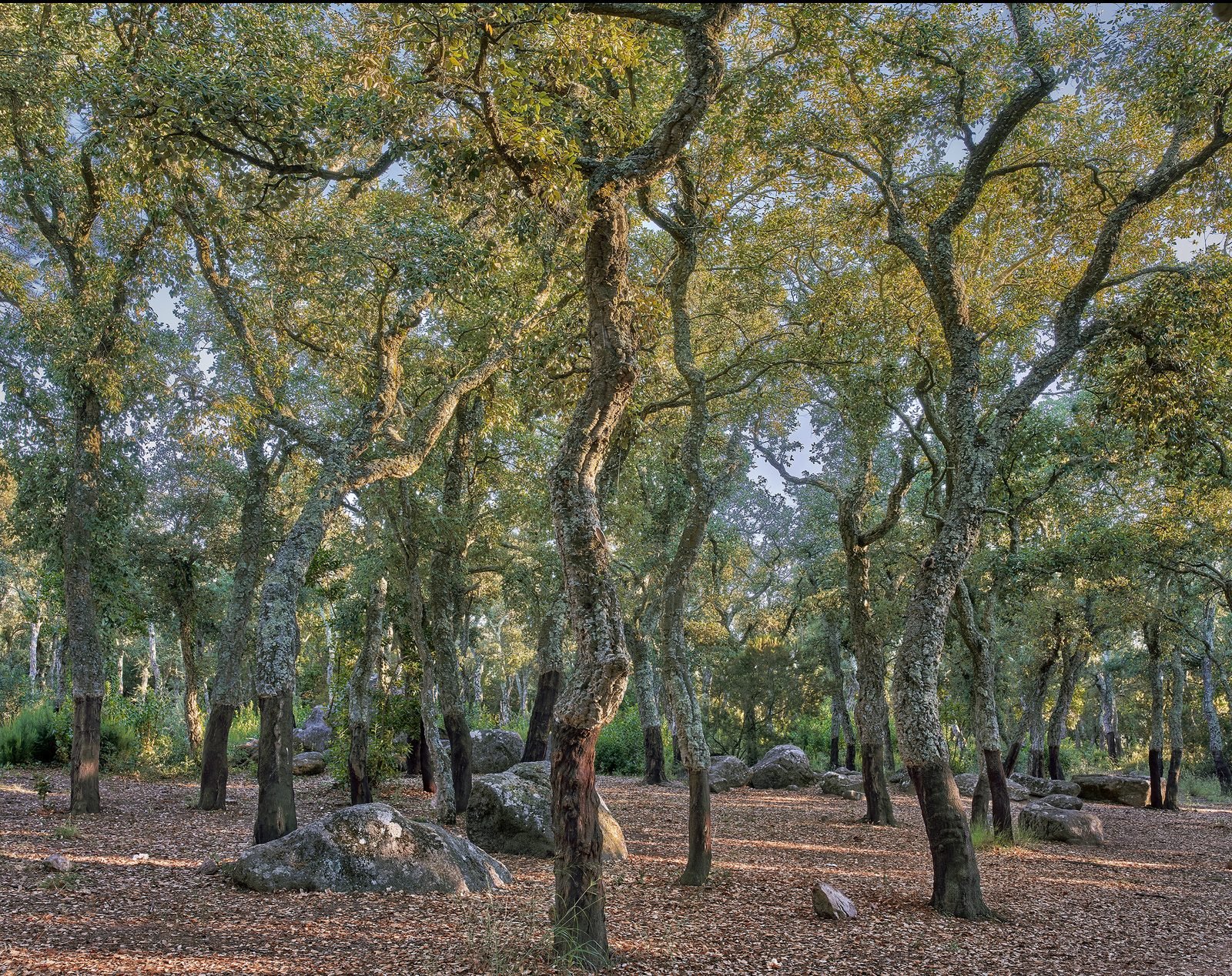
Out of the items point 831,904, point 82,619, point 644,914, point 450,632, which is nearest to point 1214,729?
point 831,904

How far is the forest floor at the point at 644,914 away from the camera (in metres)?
5.56

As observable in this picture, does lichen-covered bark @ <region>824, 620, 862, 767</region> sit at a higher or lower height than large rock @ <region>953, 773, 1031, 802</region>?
higher

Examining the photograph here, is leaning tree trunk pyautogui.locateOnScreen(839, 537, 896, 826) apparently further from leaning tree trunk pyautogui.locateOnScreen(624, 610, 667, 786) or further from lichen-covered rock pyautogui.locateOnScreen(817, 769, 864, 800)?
leaning tree trunk pyautogui.locateOnScreen(624, 610, 667, 786)

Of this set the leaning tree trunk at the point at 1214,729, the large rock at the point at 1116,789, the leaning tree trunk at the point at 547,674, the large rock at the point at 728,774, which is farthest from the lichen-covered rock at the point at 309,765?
the leaning tree trunk at the point at 1214,729

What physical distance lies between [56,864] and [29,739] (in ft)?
44.9

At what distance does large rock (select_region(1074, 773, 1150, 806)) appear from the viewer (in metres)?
21.3

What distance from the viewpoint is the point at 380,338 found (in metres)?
10.1

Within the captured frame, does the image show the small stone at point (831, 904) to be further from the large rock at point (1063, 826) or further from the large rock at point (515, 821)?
the large rock at point (1063, 826)

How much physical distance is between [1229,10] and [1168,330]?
8996 millimetres

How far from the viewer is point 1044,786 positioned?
69.9 feet

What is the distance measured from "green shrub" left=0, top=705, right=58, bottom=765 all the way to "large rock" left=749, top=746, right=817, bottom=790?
18.1 metres

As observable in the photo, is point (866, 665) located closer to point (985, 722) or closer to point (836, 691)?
point (985, 722)

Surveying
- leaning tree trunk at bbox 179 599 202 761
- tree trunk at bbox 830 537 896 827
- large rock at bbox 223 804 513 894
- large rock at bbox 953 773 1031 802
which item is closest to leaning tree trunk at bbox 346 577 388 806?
large rock at bbox 223 804 513 894

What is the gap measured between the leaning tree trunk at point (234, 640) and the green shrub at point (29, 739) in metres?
8.15
